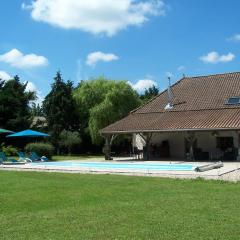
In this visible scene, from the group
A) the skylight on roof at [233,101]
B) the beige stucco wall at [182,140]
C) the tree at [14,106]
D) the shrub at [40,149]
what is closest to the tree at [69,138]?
the tree at [14,106]

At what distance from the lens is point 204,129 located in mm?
27312

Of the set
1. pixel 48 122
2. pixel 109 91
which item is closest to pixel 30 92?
pixel 48 122

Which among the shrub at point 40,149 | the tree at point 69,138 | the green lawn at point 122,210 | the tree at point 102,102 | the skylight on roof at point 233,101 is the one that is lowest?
the green lawn at point 122,210

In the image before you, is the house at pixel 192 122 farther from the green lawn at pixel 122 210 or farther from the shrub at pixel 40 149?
the green lawn at pixel 122 210

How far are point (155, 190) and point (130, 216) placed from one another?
4.44 m

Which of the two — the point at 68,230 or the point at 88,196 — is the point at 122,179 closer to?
the point at 88,196

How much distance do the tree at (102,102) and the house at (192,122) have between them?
7.72m

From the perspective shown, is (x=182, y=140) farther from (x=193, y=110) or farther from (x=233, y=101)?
(x=233, y=101)

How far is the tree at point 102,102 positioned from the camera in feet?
140

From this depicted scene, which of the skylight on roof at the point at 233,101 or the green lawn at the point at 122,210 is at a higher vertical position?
the skylight on roof at the point at 233,101

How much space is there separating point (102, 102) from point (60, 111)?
5.36 metres

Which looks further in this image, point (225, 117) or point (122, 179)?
point (225, 117)

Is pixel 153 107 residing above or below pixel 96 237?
above

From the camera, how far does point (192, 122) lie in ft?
95.6
